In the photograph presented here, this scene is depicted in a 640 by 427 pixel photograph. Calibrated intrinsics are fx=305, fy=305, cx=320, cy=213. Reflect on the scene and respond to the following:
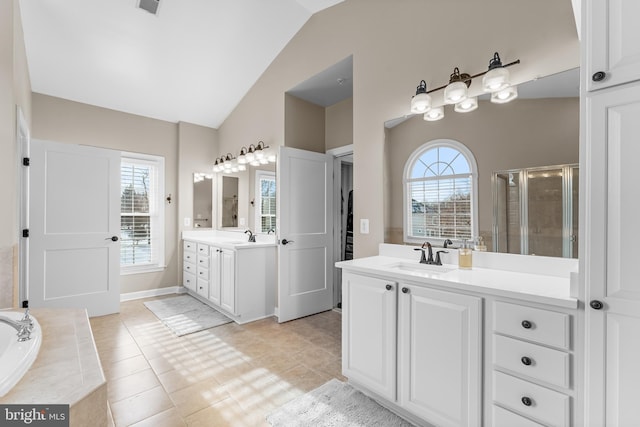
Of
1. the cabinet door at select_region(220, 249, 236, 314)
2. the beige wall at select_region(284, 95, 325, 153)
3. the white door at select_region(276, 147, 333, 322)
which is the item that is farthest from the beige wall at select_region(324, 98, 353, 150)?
the cabinet door at select_region(220, 249, 236, 314)

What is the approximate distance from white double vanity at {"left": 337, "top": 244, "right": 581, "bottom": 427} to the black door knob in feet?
2.46

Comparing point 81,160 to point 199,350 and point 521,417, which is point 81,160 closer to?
point 199,350

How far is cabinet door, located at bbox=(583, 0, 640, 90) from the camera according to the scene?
1.08m

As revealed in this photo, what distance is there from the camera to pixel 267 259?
3602 mm

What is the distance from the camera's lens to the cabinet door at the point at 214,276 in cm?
363

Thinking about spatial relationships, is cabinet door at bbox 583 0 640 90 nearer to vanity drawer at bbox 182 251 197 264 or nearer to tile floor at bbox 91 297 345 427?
tile floor at bbox 91 297 345 427

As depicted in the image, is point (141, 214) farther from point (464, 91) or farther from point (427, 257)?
point (464, 91)

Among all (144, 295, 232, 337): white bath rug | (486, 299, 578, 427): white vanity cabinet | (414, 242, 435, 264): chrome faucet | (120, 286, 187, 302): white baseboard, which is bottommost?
(144, 295, 232, 337): white bath rug

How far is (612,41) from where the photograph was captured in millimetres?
1127

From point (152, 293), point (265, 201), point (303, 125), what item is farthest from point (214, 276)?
point (303, 125)

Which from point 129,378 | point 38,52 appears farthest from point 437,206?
point 38,52

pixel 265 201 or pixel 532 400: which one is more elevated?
pixel 265 201

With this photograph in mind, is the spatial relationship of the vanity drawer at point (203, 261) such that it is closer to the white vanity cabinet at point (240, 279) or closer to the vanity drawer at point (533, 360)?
the white vanity cabinet at point (240, 279)

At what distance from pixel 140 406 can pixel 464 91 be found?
9.35 ft
